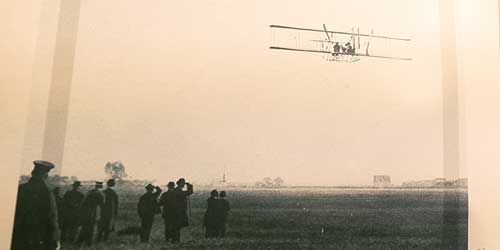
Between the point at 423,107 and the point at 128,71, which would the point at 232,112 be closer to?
the point at 128,71

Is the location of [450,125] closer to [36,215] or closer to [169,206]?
[169,206]

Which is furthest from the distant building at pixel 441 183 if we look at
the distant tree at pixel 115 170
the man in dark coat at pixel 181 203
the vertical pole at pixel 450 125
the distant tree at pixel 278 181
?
the distant tree at pixel 115 170

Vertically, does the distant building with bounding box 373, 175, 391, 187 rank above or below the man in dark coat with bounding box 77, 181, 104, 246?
above

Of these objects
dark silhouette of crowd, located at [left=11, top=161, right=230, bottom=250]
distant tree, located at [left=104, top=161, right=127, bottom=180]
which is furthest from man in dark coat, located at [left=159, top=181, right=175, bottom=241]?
distant tree, located at [left=104, top=161, right=127, bottom=180]

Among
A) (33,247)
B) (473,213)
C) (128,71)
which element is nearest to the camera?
(33,247)

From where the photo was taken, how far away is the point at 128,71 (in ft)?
3.64

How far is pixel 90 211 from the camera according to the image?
1.05 meters

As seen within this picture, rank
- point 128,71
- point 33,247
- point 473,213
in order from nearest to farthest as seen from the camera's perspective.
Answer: point 33,247 → point 128,71 → point 473,213

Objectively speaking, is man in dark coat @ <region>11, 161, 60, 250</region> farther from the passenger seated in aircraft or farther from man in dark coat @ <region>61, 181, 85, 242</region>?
the passenger seated in aircraft

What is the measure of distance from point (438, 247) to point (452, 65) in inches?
24.1

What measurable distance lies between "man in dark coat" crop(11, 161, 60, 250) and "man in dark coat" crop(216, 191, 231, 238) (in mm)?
443

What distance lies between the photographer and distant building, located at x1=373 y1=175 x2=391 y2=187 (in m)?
1.19

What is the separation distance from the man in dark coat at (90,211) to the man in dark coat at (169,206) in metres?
0.17

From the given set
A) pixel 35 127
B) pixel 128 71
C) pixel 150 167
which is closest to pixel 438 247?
pixel 150 167
